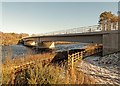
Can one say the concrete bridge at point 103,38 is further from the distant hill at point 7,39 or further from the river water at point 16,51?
the distant hill at point 7,39

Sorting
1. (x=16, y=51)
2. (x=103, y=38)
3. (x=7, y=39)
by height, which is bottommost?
(x=16, y=51)

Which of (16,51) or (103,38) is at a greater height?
(103,38)

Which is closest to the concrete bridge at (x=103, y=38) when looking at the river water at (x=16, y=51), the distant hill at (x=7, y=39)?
the river water at (x=16, y=51)

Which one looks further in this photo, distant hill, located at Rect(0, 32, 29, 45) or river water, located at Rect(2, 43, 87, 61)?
distant hill, located at Rect(0, 32, 29, 45)

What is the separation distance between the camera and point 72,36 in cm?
4103

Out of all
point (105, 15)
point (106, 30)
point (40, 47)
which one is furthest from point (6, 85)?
point (105, 15)

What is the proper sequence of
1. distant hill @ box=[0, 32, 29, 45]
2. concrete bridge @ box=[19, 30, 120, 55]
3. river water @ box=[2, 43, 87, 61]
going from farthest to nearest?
distant hill @ box=[0, 32, 29, 45]
concrete bridge @ box=[19, 30, 120, 55]
river water @ box=[2, 43, 87, 61]

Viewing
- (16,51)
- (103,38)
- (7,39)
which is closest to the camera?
(103,38)

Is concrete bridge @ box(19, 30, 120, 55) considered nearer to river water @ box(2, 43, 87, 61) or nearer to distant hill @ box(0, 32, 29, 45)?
river water @ box(2, 43, 87, 61)

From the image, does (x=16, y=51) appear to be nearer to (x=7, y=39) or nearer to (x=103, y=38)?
(x=7, y=39)

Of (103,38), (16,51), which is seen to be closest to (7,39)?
(16,51)

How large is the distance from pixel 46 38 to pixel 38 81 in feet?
166

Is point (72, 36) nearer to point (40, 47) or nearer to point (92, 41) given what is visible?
point (92, 41)

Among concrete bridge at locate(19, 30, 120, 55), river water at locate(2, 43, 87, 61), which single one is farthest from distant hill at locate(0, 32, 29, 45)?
concrete bridge at locate(19, 30, 120, 55)
